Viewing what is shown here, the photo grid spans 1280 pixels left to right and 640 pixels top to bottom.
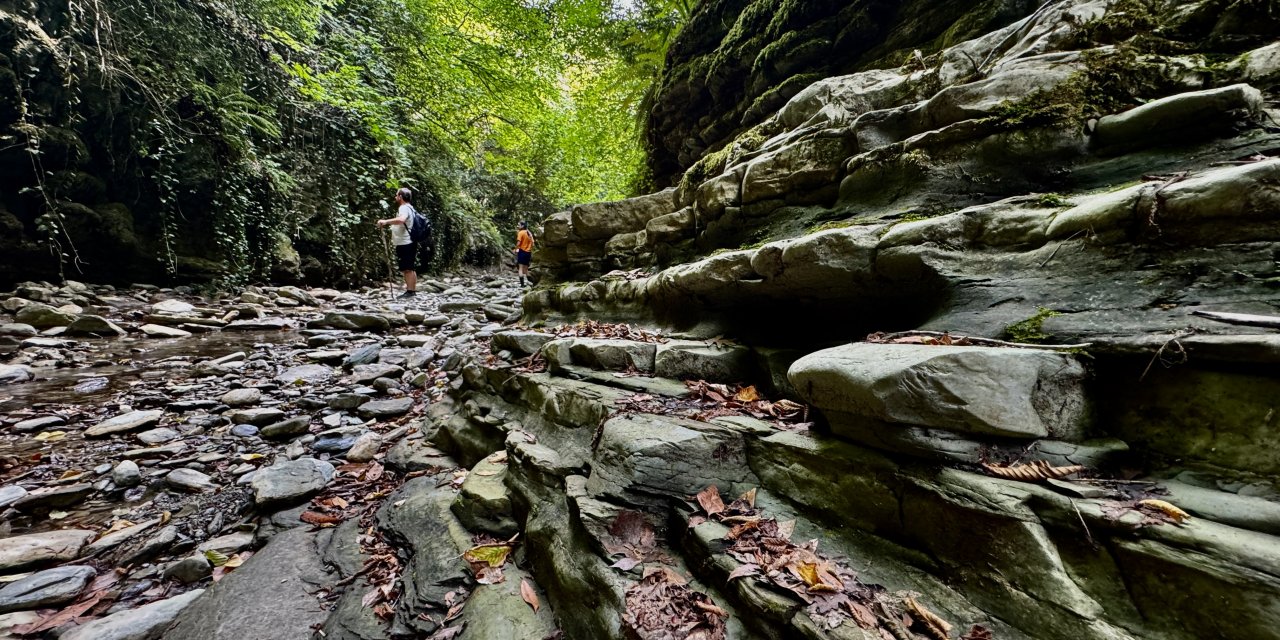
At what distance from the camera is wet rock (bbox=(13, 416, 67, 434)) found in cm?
490

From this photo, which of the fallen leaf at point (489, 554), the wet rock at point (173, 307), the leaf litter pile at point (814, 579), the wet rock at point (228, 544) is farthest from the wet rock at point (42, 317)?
the leaf litter pile at point (814, 579)

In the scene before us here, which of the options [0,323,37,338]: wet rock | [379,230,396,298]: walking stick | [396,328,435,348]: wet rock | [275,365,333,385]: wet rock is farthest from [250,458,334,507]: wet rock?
[379,230,396,298]: walking stick

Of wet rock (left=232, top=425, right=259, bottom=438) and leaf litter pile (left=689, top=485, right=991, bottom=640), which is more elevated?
leaf litter pile (left=689, top=485, right=991, bottom=640)

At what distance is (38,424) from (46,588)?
136 inches

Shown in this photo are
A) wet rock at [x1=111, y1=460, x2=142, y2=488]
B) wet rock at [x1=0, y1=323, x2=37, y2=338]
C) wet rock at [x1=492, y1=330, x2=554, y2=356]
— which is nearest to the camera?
wet rock at [x1=111, y1=460, x2=142, y2=488]

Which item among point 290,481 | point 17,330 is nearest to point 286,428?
point 290,481

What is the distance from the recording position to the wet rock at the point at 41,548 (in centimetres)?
319

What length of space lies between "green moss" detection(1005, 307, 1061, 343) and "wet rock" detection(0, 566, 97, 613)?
19.8 ft

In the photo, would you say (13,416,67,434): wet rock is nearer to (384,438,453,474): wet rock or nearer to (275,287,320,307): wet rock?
(384,438,453,474): wet rock

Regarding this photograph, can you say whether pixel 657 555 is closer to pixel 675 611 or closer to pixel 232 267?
pixel 675 611

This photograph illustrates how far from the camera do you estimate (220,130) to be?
9648mm

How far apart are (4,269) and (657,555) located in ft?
47.0

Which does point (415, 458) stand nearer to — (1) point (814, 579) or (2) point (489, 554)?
(2) point (489, 554)

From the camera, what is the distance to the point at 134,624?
276 centimetres
